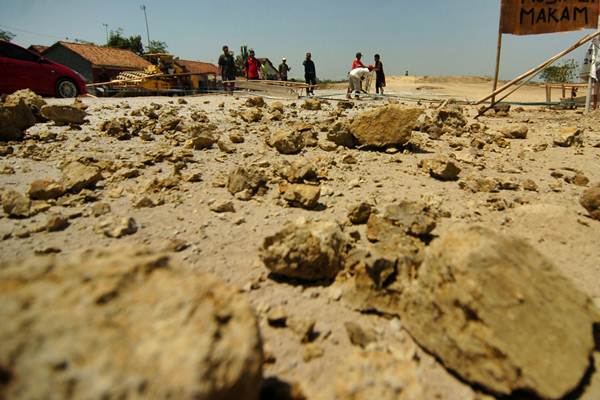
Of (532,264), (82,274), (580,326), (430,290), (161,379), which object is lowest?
(580,326)

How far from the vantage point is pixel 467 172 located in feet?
12.8

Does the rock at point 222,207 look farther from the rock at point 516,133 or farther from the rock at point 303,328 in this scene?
the rock at point 516,133

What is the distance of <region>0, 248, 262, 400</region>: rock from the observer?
79 centimetres

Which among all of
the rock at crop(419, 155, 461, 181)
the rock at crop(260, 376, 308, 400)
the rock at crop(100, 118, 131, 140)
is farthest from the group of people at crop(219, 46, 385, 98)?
the rock at crop(260, 376, 308, 400)

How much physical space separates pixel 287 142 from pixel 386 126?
A: 121cm

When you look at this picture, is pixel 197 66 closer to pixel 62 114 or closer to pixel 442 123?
pixel 62 114

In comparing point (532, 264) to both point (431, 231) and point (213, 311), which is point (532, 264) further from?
point (213, 311)

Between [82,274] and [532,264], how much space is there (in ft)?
5.59

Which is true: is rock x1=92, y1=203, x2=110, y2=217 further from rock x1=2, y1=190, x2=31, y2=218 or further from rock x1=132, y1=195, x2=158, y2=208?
rock x1=2, y1=190, x2=31, y2=218

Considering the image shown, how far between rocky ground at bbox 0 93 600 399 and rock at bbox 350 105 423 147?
0.07ft

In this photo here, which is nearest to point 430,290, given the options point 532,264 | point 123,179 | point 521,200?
point 532,264

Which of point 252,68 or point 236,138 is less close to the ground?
point 252,68

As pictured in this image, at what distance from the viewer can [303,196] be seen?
9.66 ft

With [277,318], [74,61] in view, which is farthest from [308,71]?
[74,61]
